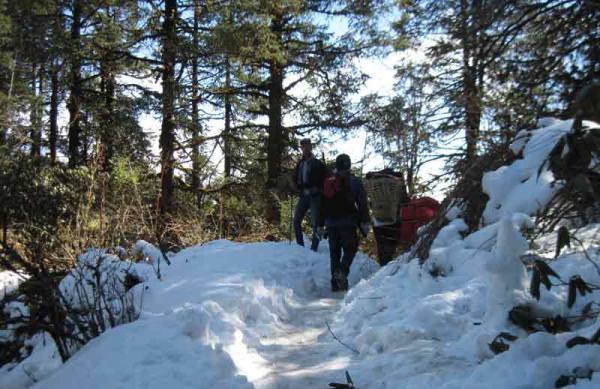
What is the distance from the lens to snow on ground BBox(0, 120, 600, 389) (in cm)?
270

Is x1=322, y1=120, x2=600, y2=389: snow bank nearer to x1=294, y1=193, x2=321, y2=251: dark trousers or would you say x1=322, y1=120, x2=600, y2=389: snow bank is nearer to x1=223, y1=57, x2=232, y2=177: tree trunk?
x1=294, y1=193, x2=321, y2=251: dark trousers

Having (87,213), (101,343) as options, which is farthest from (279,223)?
(101,343)

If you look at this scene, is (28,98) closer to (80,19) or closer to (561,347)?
(80,19)

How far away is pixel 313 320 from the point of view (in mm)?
6070

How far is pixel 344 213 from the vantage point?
7.55 metres

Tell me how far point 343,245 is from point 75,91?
15866mm

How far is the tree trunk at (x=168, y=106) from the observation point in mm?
14224

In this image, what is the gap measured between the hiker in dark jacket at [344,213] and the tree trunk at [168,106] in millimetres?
7485

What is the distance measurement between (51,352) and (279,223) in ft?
34.1

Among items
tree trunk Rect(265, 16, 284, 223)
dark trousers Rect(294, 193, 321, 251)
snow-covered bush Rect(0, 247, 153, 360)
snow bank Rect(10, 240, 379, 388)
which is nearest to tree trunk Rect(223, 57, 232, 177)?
tree trunk Rect(265, 16, 284, 223)

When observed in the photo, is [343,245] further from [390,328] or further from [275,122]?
[275,122]

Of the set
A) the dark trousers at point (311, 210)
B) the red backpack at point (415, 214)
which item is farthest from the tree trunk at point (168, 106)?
the red backpack at point (415, 214)

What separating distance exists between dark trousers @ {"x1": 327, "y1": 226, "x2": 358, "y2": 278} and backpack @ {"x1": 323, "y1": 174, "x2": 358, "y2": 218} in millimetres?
225

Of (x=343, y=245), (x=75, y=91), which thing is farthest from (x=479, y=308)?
(x=75, y=91)
